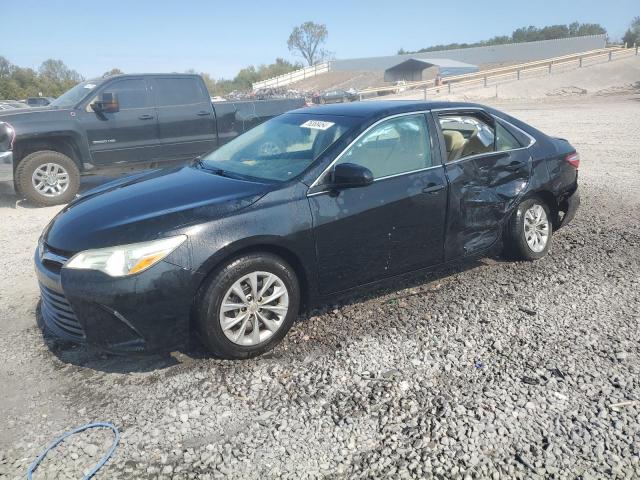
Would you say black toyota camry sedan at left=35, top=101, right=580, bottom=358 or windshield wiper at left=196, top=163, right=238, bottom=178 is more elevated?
windshield wiper at left=196, top=163, right=238, bottom=178

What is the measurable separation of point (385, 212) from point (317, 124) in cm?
100

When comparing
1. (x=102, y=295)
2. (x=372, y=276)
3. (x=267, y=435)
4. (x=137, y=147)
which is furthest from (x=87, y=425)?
(x=137, y=147)

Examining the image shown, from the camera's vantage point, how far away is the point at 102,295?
3.15m

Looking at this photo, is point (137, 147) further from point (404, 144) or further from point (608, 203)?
point (608, 203)

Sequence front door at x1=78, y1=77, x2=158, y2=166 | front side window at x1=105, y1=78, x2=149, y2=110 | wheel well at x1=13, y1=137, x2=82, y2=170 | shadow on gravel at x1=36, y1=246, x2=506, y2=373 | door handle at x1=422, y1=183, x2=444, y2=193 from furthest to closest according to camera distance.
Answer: front side window at x1=105, y1=78, x2=149, y2=110, front door at x1=78, y1=77, x2=158, y2=166, wheel well at x1=13, y1=137, x2=82, y2=170, door handle at x1=422, y1=183, x2=444, y2=193, shadow on gravel at x1=36, y1=246, x2=506, y2=373

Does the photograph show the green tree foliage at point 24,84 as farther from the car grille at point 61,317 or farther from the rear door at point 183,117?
the car grille at point 61,317

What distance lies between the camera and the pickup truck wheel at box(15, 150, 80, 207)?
311 inches

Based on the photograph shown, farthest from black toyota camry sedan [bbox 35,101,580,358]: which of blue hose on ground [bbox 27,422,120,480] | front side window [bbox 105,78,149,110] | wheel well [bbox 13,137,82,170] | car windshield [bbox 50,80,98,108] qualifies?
car windshield [bbox 50,80,98,108]

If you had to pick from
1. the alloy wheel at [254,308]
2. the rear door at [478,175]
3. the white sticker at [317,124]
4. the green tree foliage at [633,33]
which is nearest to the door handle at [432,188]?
the rear door at [478,175]

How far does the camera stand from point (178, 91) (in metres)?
9.08

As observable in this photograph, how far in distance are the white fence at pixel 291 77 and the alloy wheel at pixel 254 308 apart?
69.9m

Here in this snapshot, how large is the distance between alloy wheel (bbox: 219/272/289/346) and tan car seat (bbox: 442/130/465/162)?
6.25ft

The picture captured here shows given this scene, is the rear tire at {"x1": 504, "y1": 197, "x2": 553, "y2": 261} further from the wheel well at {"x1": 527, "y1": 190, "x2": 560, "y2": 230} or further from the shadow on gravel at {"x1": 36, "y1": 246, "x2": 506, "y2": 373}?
the shadow on gravel at {"x1": 36, "y1": 246, "x2": 506, "y2": 373}

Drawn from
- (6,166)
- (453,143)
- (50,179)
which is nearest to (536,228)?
(453,143)
